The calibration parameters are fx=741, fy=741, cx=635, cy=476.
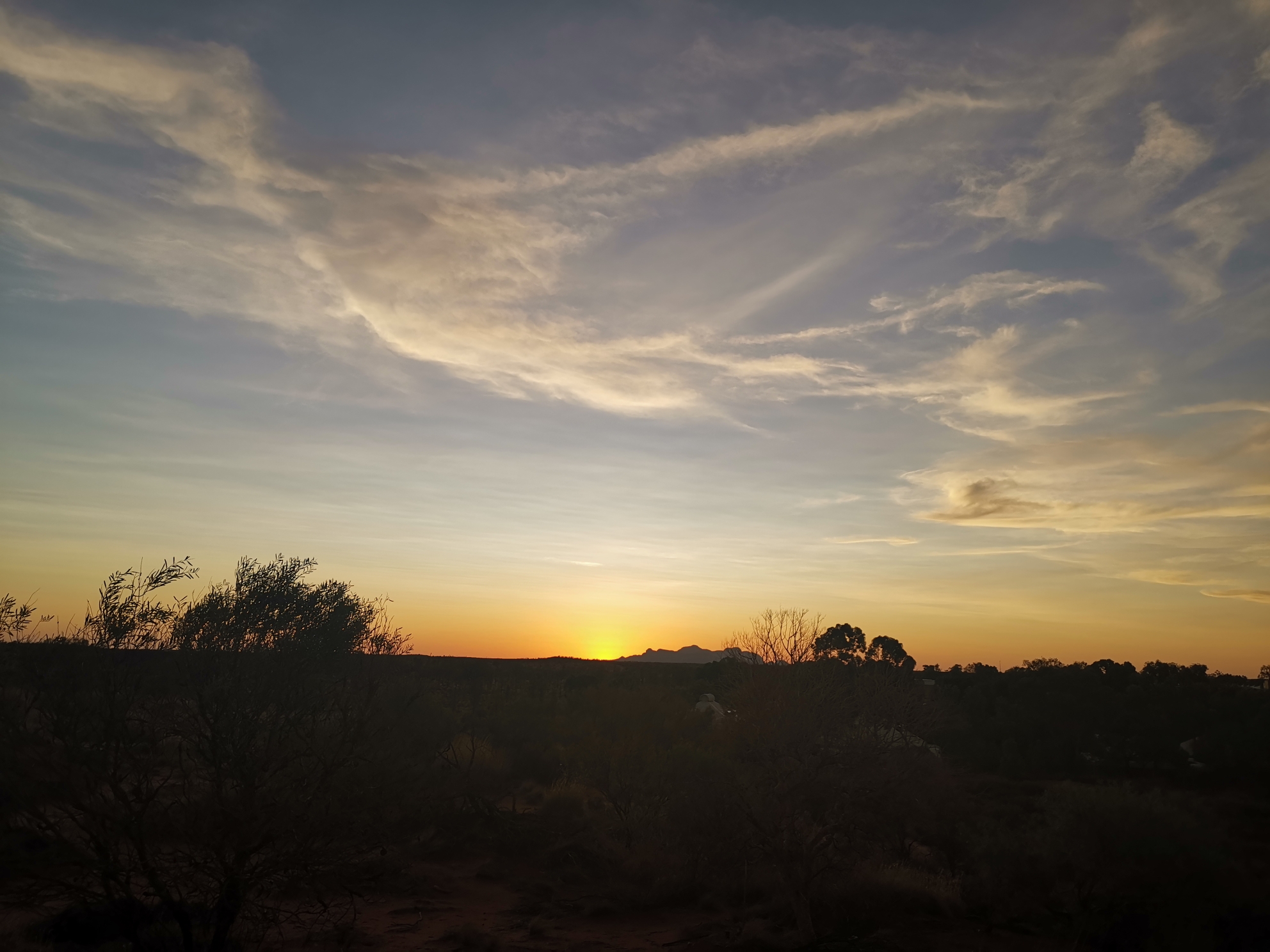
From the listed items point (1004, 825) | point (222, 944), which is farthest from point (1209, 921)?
point (222, 944)

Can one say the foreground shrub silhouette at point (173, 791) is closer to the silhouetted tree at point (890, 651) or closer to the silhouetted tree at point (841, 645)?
the silhouetted tree at point (841, 645)

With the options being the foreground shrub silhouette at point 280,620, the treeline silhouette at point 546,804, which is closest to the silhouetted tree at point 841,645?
the treeline silhouette at point 546,804

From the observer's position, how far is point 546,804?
26.6 m

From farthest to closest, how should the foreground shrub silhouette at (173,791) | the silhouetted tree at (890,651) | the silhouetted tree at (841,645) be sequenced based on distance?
the silhouetted tree at (890,651) → the silhouetted tree at (841,645) → the foreground shrub silhouette at (173,791)

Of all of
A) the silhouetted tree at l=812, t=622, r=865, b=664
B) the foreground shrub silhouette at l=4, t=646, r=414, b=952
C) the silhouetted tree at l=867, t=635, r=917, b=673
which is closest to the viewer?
the foreground shrub silhouette at l=4, t=646, r=414, b=952

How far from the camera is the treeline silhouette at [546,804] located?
1019cm

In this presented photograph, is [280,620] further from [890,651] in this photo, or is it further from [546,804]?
[890,651]

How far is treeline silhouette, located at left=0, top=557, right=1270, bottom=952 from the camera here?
1019 centimetres

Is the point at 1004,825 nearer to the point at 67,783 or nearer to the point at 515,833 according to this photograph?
the point at 515,833

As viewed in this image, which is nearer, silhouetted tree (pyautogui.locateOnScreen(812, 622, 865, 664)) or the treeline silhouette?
the treeline silhouette

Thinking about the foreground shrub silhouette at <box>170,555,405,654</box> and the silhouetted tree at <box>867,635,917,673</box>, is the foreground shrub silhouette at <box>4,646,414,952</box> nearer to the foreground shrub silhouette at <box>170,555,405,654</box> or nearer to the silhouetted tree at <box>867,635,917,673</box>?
the foreground shrub silhouette at <box>170,555,405,654</box>

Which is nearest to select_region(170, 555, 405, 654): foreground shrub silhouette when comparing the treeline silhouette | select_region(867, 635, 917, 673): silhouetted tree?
the treeline silhouette

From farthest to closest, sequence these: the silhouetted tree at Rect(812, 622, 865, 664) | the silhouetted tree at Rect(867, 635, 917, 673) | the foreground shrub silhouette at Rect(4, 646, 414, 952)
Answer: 1. the silhouetted tree at Rect(867, 635, 917, 673)
2. the silhouetted tree at Rect(812, 622, 865, 664)
3. the foreground shrub silhouette at Rect(4, 646, 414, 952)

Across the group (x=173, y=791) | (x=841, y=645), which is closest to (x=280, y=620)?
(x=173, y=791)
